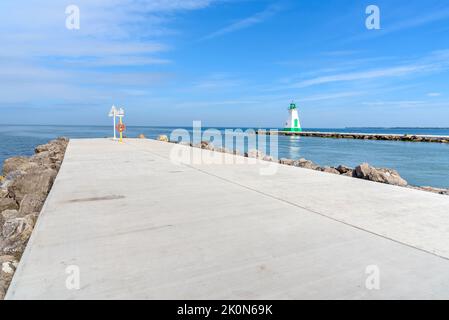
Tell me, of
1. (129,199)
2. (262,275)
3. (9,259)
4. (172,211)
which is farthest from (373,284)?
(129,199)

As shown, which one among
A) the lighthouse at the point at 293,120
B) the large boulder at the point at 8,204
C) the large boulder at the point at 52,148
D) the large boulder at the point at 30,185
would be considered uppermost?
the lighthouse at the point at 293,120

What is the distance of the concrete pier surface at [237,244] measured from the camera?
2477mm

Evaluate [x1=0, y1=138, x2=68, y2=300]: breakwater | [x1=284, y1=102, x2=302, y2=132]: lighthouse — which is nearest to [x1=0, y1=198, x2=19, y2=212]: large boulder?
[x1=0, y1=138, x2=68, y2=300]: breakwater

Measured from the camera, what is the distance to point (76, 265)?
282 centimetres

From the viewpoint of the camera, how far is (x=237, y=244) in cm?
329

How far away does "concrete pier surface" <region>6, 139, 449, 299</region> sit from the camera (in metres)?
2.48

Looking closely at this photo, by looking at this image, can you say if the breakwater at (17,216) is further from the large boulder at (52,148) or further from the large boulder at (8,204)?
the large boulder at (52,148)

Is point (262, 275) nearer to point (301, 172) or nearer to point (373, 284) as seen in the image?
point (373, 284)

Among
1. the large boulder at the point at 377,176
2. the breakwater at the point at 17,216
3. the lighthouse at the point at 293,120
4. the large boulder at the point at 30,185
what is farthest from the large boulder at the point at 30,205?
the lighthouse at the point at 293,120

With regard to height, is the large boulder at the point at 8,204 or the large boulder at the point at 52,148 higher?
the large boulder at the point at 52,148

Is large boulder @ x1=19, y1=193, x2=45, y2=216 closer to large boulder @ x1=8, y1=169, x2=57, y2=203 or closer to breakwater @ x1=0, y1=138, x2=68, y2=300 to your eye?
breakwater @ x1=0, y1=138, x2=68, y2=300

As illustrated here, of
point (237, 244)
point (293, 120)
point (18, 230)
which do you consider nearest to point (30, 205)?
point (18, 230)

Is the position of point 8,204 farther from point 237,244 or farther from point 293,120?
point 293,120
